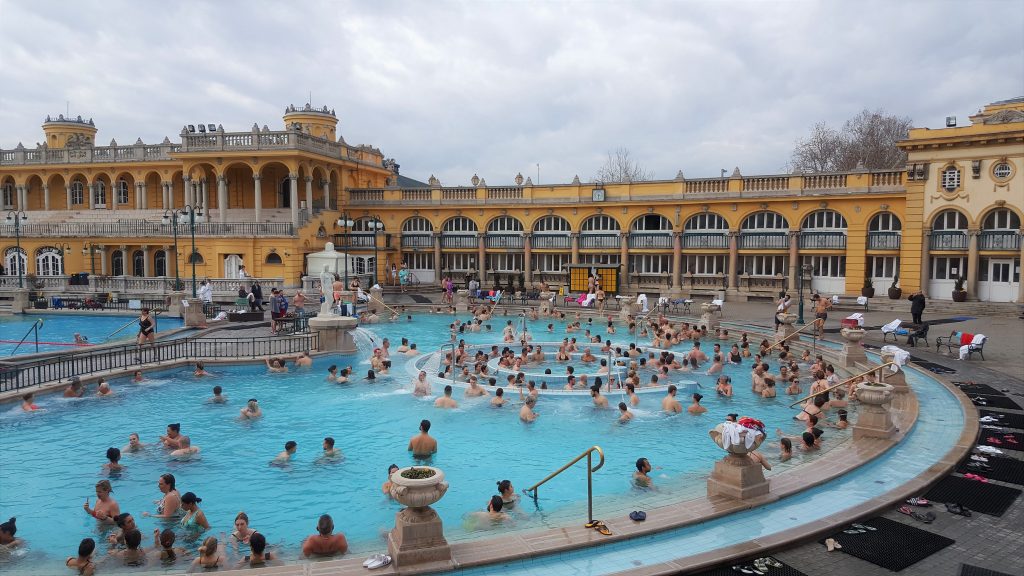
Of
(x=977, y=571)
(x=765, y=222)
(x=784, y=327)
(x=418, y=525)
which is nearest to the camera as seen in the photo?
(x=977, y=571)

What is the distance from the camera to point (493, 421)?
16.2m

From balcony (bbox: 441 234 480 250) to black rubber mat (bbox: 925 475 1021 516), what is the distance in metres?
36.1

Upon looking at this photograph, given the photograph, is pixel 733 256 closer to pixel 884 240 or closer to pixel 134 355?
pixel 884 240

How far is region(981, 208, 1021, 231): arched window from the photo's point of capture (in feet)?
106

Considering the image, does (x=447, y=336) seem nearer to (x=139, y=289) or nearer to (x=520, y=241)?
(x=520, y=241)

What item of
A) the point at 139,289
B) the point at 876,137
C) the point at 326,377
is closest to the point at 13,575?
the point at 326,377

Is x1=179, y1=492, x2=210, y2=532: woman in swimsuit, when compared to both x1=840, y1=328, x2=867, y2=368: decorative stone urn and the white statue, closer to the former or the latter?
the white statue

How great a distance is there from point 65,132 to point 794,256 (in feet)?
203

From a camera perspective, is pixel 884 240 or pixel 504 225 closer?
pixel 884 240

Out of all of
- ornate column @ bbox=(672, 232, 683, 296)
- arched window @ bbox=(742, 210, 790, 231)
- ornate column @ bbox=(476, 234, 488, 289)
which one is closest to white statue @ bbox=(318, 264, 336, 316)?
ornate column @ bbox=(476, 234, 488, 289)

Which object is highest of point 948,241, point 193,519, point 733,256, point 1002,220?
point 1002,220

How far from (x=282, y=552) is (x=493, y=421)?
24.4 feet

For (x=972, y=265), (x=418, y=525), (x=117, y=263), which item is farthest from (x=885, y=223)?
(x=117, y=263)

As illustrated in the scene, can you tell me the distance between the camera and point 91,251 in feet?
141
